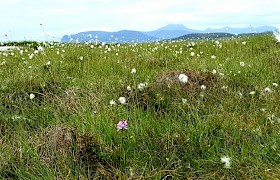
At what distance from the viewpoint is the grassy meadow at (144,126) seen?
3640 millimetres

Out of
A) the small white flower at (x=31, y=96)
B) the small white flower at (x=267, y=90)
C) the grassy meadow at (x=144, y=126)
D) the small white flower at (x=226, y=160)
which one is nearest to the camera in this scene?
the small white flower at (x=226, y=160)

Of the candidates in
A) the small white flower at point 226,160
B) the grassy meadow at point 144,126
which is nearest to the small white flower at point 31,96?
the grassy meadow at point 144,126

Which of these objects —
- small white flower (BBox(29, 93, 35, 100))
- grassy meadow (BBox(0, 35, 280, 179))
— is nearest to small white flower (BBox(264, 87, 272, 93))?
grassy meadow (BBox(0, 35, 280, 179))

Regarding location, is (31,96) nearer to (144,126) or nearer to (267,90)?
(144,126)

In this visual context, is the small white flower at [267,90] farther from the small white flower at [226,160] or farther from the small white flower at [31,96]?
the small white flower at [31,96]

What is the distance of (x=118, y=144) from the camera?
388 cm

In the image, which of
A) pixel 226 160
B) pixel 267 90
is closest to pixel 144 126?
pixel 226 160

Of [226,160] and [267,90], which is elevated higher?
[267,90]

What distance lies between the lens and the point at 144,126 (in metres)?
4.30

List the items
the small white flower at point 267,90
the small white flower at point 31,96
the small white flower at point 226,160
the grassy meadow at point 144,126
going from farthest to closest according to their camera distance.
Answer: the small white flower at point 31,96 < the small white flower at point 267,90 < the grassy meadow at point 144,126 < the small white flower at point 226,160

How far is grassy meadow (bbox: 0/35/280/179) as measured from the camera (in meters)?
3.64

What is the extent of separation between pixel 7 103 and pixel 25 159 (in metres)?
2.08

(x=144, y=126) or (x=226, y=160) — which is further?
(x=144, y=126)

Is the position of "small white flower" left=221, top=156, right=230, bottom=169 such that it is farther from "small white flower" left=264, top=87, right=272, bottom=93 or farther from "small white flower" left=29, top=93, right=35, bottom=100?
"small white flower" left=29, top=93, right=35, bottom=100
